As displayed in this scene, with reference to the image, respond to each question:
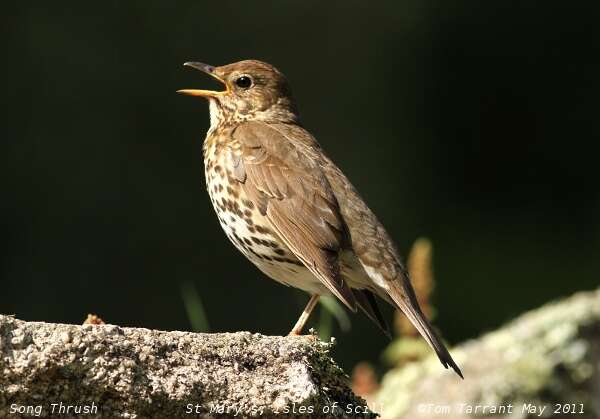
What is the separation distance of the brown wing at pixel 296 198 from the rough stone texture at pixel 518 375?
522 millimetres

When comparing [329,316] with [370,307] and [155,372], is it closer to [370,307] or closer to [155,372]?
[370,307]

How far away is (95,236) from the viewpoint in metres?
8.16

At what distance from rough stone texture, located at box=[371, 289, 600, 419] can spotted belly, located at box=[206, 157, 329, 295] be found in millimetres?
466

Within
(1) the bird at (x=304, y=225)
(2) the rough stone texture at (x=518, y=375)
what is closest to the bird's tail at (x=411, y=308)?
(1) the bird at (x=304, y=225)

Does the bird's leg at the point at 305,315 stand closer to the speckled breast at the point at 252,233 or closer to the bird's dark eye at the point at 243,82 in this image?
the speckled breast at the point at 252,233

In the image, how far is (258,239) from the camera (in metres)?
3.89

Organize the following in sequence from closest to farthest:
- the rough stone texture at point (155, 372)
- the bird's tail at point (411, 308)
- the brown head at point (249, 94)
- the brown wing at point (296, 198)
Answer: the rough stone texture at point (155, 372) < the bird's tail at point (411, 308) < the brown wing at point (296, 198) < the brown head at point (249, 94)

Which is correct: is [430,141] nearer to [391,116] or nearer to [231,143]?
[391,116]

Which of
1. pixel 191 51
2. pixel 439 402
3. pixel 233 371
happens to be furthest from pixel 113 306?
pixel 233 371

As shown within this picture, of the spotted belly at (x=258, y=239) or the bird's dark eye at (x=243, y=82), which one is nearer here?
the spotted belly at (x=258, y=239)

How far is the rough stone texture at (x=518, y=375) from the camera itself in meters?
3.95

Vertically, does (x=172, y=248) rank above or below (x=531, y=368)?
below

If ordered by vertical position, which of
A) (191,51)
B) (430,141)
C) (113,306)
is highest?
(191,51)

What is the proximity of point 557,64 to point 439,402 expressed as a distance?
22.8ft
